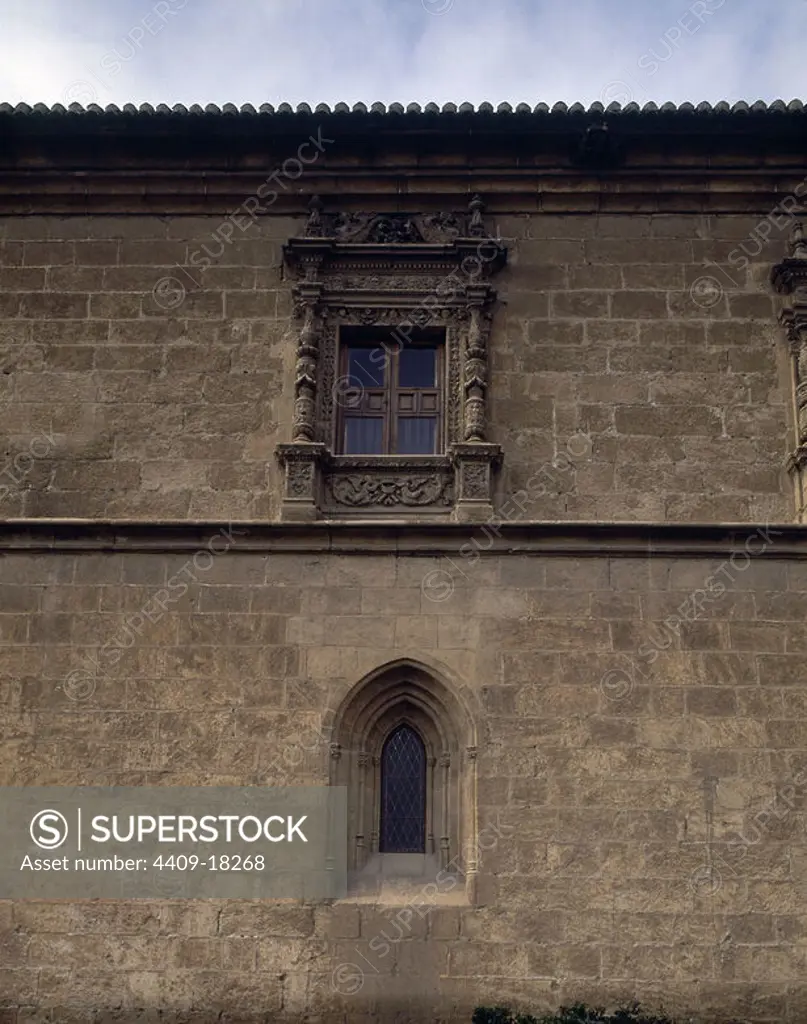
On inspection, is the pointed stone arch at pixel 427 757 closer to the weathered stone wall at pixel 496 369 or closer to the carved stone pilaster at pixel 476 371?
the weathered stone wall at pixel 496 369

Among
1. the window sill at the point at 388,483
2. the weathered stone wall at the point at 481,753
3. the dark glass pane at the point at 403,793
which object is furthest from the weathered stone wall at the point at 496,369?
the dark glass pane at the point at 403,793

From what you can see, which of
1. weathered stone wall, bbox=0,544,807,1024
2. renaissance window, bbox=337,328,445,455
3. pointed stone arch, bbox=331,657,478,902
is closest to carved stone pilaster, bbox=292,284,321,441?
renaissance window, bbox=337,328,445,455

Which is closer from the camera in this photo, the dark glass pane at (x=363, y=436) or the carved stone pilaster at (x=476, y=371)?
the carved stone pilaster at (x=476, y=371)

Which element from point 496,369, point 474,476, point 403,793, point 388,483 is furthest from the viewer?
point 496,369

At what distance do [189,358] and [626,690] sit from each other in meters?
4.84

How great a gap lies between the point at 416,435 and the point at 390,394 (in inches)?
18.0

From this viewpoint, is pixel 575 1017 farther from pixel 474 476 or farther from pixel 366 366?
pixel 366 366

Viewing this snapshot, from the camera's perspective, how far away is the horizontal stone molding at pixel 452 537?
1039cm

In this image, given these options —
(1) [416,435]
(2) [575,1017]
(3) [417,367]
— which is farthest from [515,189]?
(2) [575,1017]

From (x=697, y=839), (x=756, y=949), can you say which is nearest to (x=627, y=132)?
(x=697, y=839)

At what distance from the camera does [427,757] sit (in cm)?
1034

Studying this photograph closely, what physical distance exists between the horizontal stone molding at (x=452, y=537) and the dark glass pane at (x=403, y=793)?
1621 mm

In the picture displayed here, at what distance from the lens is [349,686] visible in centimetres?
1016

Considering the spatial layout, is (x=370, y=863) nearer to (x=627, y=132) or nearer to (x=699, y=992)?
(x=699, y=992)
